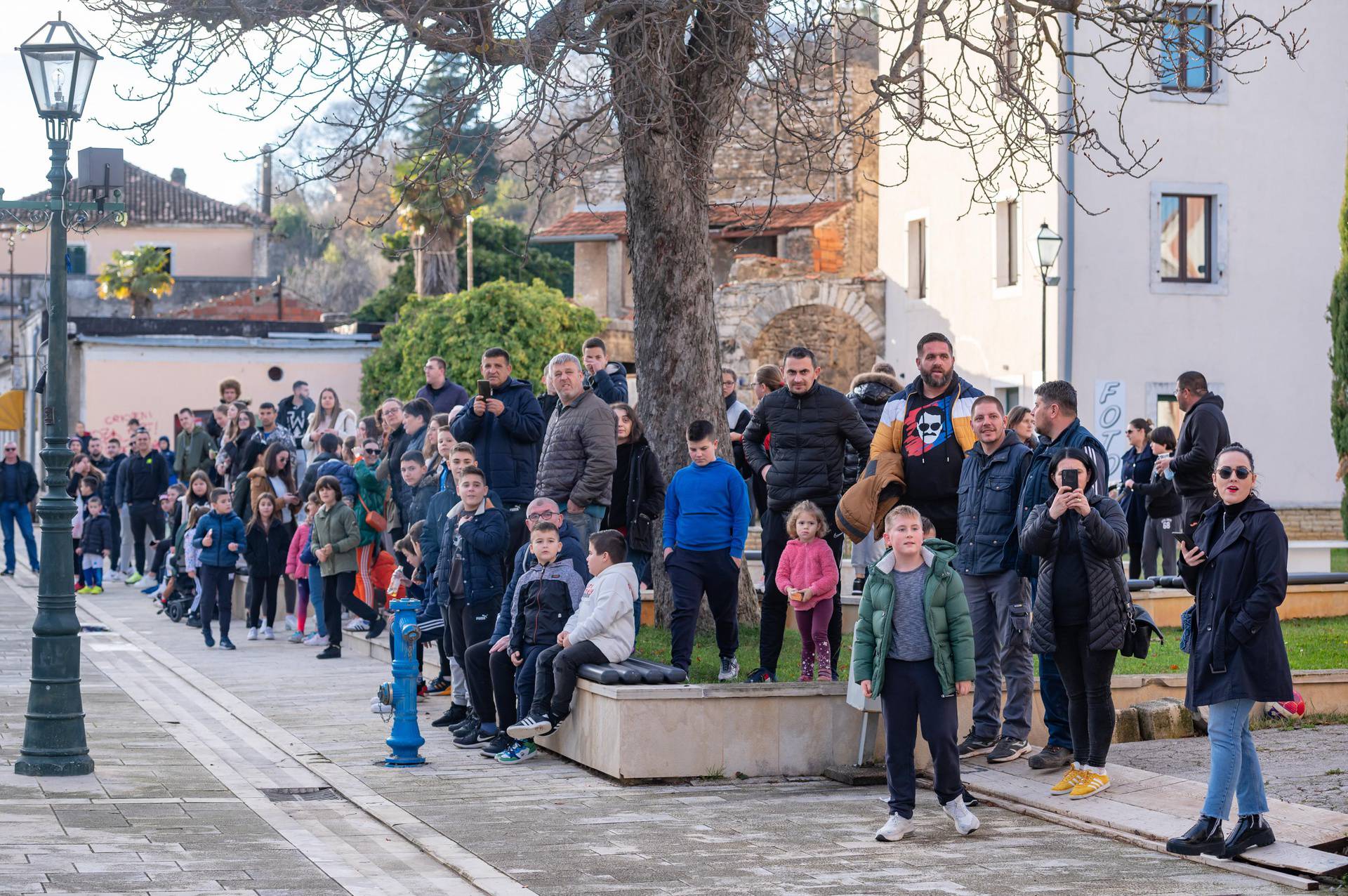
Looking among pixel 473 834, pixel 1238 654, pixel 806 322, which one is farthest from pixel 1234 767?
pixel 806 322

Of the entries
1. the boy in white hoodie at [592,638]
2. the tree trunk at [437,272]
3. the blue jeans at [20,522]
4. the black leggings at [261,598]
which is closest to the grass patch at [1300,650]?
the boy in white hoodie at [592,638]

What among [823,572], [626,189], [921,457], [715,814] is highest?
[626,189]

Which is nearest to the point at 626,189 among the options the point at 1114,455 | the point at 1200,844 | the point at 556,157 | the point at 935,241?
the point at 556,157

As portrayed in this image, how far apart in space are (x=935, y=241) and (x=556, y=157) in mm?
23452

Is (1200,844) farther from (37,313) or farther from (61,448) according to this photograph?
(37,313)

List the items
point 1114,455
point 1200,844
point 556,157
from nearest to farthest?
point 1200,844
point 556,157
point 1114,455

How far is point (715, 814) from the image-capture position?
9164 mm

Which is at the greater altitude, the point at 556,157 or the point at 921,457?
the point at 556,157

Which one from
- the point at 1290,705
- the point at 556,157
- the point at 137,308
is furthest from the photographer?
the point at 137,308

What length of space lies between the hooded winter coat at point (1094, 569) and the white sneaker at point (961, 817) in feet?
3.35

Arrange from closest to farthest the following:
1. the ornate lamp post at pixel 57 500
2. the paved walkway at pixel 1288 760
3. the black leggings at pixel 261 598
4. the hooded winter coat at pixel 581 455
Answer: the paved walkway at pixel 1288 760
the ornate lamp post at pixel 57 500
the hooded winter coat at pixel 581 455
the black leggings at pixel 261 598

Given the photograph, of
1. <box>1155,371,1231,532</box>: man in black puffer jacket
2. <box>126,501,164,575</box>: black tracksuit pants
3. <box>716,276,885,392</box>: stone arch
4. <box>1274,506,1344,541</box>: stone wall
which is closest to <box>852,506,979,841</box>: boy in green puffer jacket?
<box>1155,371,1231,532</box>: man in black puffer jacket

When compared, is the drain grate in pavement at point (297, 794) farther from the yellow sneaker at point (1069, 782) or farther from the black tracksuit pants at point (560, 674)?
the yellow sneaker at point (1069, 782)

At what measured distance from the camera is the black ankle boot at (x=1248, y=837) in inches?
306
